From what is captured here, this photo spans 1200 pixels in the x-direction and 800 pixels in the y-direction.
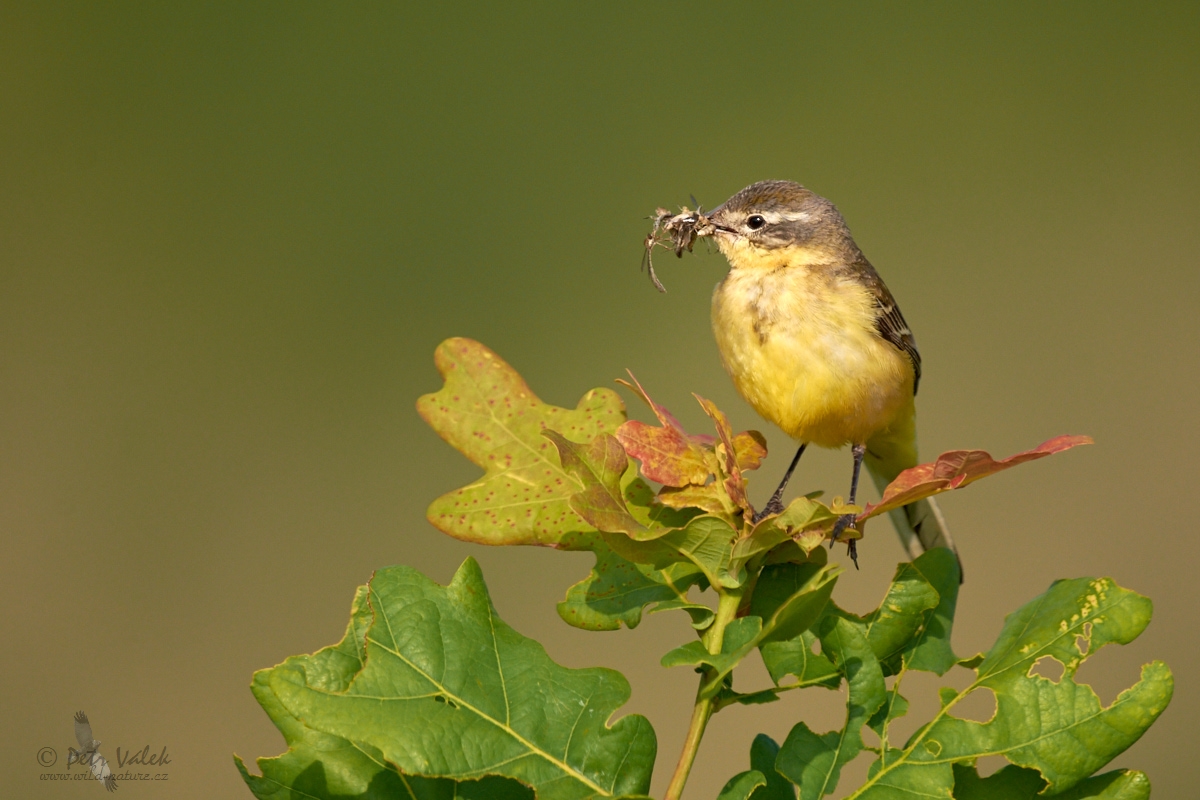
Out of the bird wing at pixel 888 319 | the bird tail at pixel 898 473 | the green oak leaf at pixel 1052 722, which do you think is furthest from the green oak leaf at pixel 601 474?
the bird tail at pixel 898 473

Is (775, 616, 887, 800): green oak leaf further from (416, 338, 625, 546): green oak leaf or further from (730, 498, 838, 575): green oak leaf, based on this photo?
(416, 338, 625, 546): green oak leaf

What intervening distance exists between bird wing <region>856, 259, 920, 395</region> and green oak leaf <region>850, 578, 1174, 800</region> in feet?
3.53

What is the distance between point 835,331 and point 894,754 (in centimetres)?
105

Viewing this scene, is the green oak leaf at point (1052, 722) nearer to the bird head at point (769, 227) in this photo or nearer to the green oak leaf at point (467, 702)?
the green oak leaf at point (467, 702)

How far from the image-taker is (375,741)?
941 millimetres

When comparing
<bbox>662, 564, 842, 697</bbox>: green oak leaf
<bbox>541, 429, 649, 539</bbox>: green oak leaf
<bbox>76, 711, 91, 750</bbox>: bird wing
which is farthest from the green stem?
<bbox>76, 711, 91, 750</bbox>: bird wing

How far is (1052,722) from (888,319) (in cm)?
127

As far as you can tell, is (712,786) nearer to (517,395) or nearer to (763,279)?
(763,279)

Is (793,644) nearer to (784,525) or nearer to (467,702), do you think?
(784,525)

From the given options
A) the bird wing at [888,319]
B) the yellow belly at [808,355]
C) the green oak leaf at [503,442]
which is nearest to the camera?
the green oak leaf at [503,442]

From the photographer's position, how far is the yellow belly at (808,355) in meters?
1.87

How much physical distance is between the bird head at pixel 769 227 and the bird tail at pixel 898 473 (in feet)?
1.40

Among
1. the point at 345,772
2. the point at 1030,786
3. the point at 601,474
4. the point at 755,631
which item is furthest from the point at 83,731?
the point at 1030,786

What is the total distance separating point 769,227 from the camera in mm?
2148
